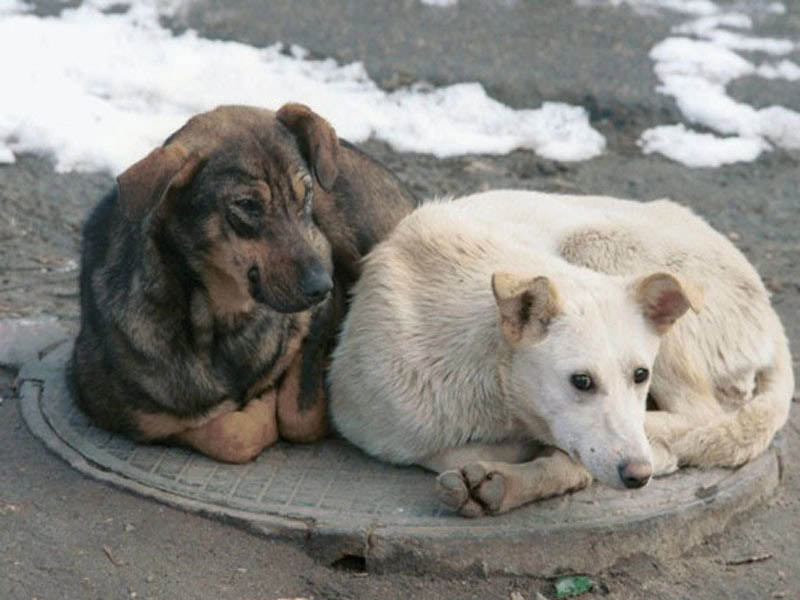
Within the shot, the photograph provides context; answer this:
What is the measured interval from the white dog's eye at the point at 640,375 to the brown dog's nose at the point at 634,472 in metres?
0.34

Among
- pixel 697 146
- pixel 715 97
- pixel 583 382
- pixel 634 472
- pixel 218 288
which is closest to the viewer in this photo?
pixel 634 472

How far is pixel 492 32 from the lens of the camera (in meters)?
11.1

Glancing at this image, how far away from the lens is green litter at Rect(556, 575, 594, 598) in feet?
15.9

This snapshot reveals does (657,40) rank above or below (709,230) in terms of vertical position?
below

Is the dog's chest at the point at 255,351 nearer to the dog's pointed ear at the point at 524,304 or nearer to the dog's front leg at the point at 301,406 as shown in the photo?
the dog's front leg at the point at 301,406

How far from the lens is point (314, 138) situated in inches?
208

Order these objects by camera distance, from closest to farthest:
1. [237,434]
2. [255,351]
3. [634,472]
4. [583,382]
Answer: [634,472]
[583,382]
[237,434]
[255,351]

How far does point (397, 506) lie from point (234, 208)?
1.16 metres

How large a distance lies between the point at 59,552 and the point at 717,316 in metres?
2.59

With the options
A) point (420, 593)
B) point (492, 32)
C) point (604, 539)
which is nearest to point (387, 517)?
point (420, 593)

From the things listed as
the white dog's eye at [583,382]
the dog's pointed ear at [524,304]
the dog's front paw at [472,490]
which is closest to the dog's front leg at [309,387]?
the dog's front paw at [472,490]

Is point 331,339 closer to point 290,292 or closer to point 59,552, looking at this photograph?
point 290,292

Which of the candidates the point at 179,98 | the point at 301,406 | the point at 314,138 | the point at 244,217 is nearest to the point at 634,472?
the point at 301,406

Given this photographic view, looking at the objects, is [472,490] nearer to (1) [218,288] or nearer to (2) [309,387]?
(2) [309,387]
